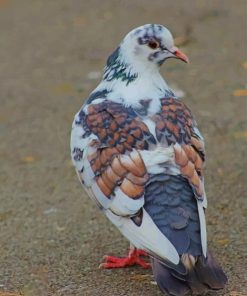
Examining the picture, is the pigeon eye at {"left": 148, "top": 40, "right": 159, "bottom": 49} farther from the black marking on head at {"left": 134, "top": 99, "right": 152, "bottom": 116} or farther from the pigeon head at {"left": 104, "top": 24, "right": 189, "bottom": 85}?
the black marking on head at {"left": 134, "top": 99, "right": 152, "bottom": 116}

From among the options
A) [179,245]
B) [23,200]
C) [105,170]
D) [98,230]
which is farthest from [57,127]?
[179,245]

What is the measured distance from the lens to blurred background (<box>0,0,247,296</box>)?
195 inches

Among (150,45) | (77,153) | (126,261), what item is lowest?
(126,261)

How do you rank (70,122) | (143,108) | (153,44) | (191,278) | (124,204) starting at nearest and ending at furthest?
1. (191,278)
2. (124,204)
3. (143,108)
4. (153,44)
5. (70,122)

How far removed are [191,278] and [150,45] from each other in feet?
4.47

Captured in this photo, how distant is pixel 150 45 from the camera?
16.1 feet

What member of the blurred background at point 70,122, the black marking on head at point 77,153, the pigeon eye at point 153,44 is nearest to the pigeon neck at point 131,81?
the pigeon eye at point 153,44

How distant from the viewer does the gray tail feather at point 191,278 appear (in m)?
4.17

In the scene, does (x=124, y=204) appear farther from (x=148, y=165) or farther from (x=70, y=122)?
(x=70, y=122)

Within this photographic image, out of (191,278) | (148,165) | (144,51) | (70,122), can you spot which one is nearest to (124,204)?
(148,165)

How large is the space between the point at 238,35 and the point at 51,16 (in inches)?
91.6

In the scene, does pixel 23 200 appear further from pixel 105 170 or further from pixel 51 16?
pixel 51 16

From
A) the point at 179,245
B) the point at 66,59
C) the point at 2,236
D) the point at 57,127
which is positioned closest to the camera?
the point at 179,245

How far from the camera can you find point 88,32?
9.94 m
